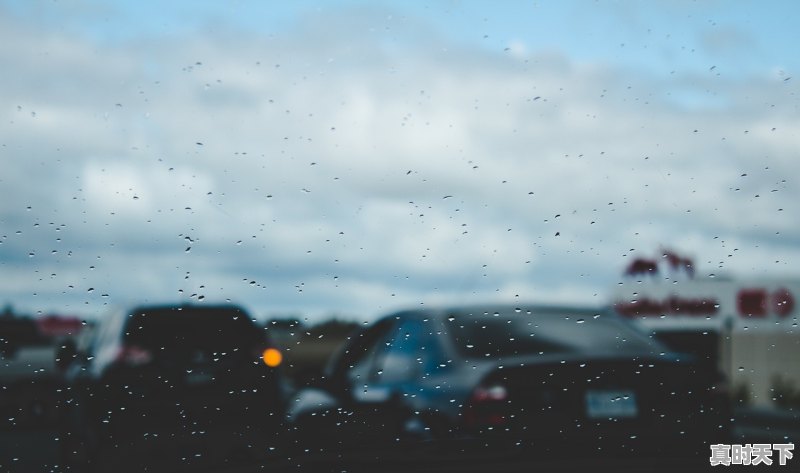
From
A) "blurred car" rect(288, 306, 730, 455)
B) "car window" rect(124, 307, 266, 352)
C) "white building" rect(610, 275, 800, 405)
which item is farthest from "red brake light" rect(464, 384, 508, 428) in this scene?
"car window" rect(124, 307, 266, 352)

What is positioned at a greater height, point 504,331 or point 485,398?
point 504,331

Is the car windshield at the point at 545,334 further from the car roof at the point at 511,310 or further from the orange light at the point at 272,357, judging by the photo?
the orange light at the point at 272,357

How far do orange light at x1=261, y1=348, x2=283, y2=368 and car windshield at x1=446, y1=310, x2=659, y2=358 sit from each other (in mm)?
508

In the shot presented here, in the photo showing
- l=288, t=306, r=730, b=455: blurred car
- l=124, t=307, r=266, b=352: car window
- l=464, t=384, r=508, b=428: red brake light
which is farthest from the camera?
l=464, t=384, r=508, b=428: red brake light

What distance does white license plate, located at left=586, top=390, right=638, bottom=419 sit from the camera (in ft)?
9.62

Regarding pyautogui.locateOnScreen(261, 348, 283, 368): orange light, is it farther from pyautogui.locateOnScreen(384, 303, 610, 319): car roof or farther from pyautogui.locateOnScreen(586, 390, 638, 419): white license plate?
pyautogui.locateOnScreen(586, 390, 638, 419): white license plate

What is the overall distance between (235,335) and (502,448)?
2.85ft

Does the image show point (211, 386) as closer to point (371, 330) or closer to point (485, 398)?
point (371, 330)

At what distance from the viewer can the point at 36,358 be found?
3.07 meters

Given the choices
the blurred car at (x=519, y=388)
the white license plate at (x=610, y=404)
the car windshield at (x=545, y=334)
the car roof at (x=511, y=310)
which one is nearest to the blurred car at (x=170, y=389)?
the blurred car at (x=519, y=388)

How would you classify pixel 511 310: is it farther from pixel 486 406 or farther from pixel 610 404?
pixel 486 406

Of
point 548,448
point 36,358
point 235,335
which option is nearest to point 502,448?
point 548,448

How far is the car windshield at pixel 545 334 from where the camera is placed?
2926mm

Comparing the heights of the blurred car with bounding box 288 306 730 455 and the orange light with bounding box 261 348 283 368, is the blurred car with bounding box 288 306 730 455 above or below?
below
